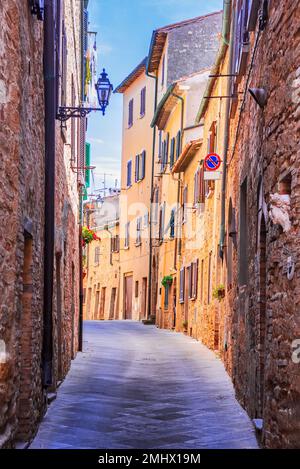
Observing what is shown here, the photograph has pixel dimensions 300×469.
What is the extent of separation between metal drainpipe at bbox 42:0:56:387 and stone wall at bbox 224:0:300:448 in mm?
2182

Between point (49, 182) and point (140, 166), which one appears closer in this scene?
point (49, 182)

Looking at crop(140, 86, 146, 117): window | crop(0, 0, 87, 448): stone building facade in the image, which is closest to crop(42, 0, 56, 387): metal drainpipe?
crop(0, 0, 87, 448): stone building facade

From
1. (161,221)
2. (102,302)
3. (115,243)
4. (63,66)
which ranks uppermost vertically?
(63,66)

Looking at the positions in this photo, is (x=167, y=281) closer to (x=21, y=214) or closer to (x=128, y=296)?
(x=128, y=296)

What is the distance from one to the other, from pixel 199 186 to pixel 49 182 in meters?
13.5

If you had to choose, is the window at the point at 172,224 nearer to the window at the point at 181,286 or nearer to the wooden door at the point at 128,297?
the window at the point at 181,286

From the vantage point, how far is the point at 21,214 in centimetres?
744

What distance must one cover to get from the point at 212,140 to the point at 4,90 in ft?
46.6

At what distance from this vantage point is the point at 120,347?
20500 mm

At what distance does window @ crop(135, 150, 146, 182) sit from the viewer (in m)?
37.5

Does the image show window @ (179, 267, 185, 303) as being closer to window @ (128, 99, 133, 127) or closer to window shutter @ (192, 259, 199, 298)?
window shutter @ (192, 259, 199, 298)

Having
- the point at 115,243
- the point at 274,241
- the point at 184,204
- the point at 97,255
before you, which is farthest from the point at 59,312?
the point at 97,255

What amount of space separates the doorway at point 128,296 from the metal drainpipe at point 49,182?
2971 centimetres
